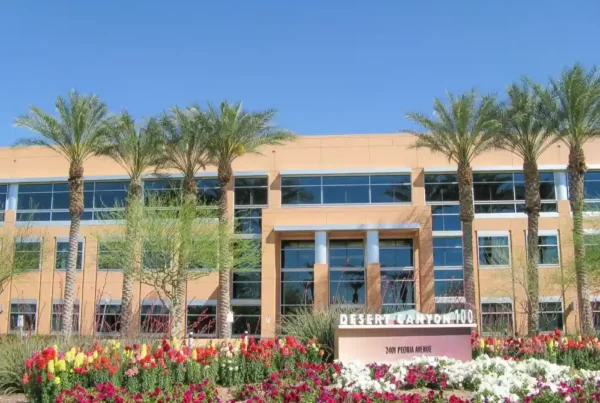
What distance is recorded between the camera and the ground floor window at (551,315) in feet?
111

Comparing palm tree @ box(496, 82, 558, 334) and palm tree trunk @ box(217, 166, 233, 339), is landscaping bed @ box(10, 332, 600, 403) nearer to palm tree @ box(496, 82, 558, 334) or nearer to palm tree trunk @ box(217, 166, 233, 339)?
palm tree @ box(496, 82, 558, 334)

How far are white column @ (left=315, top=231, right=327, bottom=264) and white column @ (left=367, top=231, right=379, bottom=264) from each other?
2.26 meters

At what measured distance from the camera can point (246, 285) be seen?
3631 cm

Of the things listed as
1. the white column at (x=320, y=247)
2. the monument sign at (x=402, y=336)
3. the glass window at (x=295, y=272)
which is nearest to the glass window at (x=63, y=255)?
the glass window at (x=295, y=272)

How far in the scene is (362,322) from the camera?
49.9ft

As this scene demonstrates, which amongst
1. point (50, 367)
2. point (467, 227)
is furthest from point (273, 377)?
point (467, 227)

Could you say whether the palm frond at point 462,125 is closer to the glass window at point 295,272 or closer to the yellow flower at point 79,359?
the glass window at point 295,272

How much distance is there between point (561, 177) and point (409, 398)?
29935 millimetres

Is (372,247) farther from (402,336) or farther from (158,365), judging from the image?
(158,365)

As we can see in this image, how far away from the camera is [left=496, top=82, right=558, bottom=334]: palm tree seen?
28.3m

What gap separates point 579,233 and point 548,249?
7.75m

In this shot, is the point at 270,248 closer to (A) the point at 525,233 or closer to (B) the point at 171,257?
(B) the point at 171,257

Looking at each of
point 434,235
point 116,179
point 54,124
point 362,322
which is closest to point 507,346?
point 362,322

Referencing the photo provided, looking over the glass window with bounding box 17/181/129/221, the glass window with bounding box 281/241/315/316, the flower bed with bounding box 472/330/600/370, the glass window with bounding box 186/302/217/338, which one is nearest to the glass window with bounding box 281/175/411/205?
the glass window with bounding box 281/241/315/316
